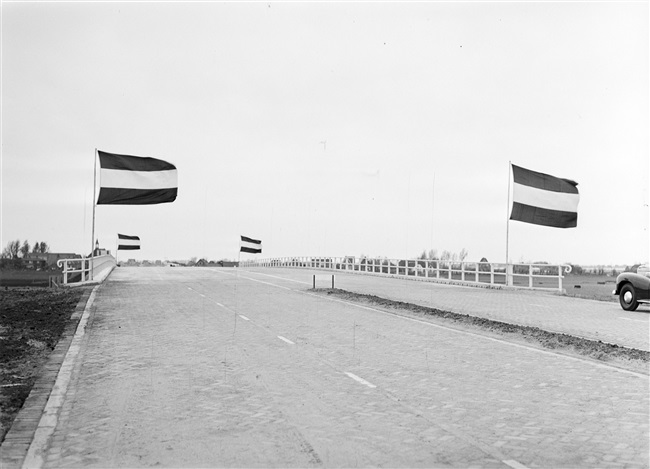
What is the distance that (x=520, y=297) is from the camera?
25.6 m

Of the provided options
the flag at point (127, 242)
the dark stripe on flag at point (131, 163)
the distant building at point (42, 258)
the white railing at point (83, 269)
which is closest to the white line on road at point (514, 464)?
the white railing at point (83, 269)

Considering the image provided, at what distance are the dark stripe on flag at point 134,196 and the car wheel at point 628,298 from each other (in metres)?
18.1

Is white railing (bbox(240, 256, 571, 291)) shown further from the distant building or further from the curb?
the distant building

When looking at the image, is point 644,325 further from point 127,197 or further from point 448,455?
point 127,197

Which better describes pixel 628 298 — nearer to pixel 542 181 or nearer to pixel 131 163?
pixel 542 181

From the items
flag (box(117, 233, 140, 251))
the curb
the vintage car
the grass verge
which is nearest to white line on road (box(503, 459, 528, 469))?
the curb

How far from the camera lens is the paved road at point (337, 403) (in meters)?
5.68

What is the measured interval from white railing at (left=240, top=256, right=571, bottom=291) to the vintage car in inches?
267

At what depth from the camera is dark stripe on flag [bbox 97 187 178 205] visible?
26.9 m

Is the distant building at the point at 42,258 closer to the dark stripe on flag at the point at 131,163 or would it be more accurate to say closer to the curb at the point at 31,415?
the dark stripe on flag at the point at 131,163

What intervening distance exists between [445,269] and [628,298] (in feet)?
50.6

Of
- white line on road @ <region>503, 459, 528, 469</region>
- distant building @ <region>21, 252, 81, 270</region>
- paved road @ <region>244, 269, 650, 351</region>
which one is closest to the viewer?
white line on road @ <region>503, 459, 528, 469</region>

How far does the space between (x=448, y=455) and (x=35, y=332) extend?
10571mm

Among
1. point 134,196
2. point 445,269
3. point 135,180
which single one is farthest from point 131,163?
point 445,269
